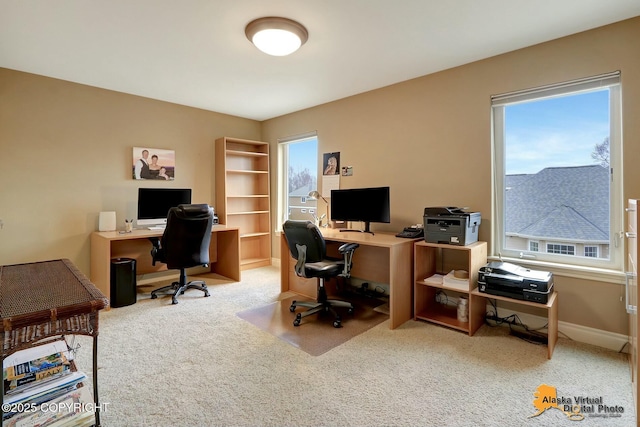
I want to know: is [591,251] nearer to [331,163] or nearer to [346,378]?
[346,378]

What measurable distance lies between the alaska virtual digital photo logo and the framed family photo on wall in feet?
14.7

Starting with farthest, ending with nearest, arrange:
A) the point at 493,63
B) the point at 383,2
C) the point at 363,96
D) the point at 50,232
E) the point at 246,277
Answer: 1. the point at 246,277
2. the point at 363,96
3. the point at 50,232
4. the point at 493,63
5. the point at 383,2

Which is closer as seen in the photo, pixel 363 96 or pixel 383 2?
pixel 383 2

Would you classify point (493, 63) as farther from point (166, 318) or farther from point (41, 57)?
point (41, 57)

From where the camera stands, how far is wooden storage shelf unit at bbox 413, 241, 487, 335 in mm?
2678

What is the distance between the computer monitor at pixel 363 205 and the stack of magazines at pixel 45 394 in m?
2.73

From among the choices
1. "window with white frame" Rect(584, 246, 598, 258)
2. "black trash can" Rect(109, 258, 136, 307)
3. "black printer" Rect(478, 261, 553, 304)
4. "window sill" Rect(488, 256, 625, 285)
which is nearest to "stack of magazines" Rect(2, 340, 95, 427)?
"black trash can" Rect(109, 258, 136, 307)

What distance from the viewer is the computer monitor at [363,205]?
3420mm

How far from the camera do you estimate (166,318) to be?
121 inches

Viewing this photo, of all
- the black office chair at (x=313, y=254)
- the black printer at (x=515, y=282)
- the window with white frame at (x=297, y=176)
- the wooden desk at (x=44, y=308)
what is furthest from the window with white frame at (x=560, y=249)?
the wooden desk at (x=44, y=308)

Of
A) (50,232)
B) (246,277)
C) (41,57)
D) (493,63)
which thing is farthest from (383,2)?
(50,232)

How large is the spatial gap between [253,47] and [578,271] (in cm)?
326

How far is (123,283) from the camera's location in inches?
134

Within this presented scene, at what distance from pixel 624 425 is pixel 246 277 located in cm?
390
